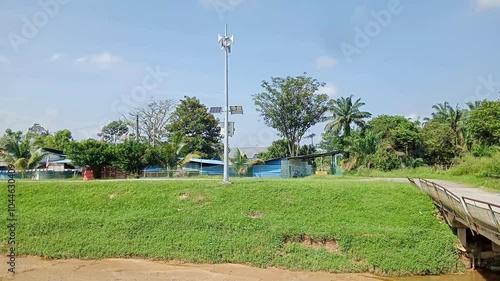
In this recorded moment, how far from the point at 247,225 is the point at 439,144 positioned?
1475 inches

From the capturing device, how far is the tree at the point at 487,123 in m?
34.1

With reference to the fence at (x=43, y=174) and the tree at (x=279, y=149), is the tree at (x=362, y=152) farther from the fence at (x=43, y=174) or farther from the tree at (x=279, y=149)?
the fence at (x=43, y=174)

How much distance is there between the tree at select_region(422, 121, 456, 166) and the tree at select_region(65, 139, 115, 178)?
34043mm

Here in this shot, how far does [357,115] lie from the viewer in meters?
47.4

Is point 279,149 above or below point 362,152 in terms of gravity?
above

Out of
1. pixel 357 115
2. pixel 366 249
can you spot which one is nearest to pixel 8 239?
pixel 366 249

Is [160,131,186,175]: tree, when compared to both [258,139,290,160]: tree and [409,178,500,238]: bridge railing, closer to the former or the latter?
[258,139,290,160]: tree

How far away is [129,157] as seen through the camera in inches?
1213

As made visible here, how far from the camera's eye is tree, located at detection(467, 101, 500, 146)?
34.1 metres

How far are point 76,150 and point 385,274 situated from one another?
2441 centimetres

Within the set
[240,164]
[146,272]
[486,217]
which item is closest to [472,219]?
[486,217]

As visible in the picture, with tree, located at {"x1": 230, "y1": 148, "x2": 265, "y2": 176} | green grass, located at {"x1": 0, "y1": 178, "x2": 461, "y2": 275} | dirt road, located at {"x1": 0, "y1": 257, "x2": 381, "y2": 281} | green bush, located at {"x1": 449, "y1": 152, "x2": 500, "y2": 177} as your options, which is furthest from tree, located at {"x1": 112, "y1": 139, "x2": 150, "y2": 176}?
green bush, located at {"x1": 449, "y1": 152, "x2": 500, "y2": 177}

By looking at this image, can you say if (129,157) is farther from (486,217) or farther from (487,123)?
(487,123)

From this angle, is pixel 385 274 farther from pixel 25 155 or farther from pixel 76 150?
pixel 25 155
